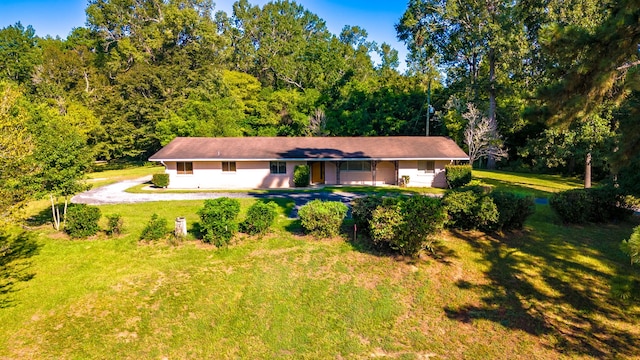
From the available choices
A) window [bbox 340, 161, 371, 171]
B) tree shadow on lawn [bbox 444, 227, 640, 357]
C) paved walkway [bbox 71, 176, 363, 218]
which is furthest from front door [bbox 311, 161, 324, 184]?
tree shadow on lawn [bbox 444, 227, 640, 357]

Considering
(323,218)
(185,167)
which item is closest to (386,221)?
(323,218)

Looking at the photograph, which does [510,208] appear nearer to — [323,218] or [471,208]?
[471,208]

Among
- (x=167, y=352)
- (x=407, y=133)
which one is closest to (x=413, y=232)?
(x=167, y=352)

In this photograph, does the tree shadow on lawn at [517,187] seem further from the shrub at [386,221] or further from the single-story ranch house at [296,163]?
the shrub at [386,221]

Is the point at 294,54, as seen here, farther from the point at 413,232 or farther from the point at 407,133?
the point at 413,232

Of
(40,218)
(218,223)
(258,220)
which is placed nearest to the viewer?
(218,223)

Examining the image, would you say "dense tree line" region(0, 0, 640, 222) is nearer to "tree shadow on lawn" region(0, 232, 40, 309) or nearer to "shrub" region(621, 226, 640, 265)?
"tree shadow on lawn" region(0, 232, 40, 309)
